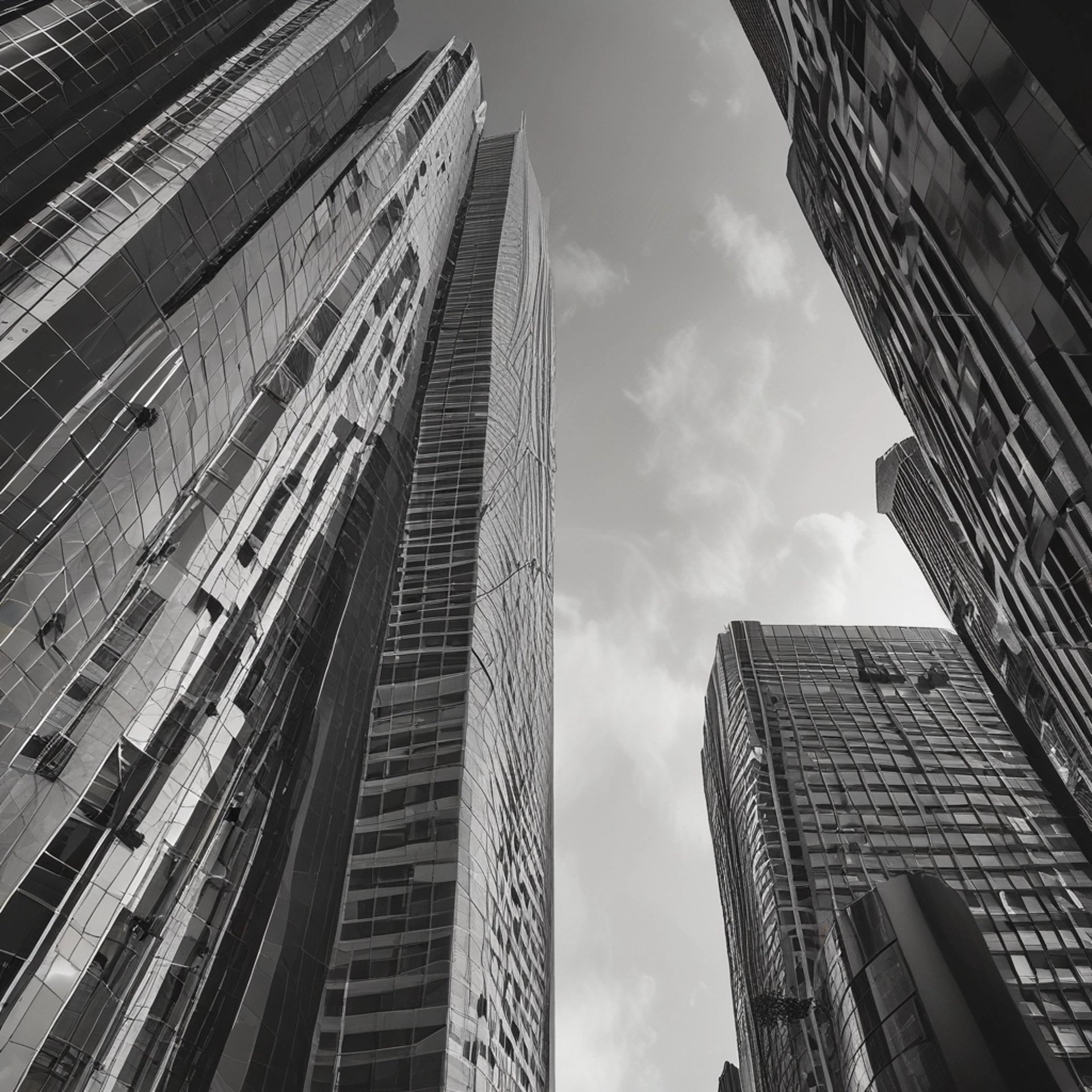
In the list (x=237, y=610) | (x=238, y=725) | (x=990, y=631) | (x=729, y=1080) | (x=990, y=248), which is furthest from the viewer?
(x=729, y=1080)

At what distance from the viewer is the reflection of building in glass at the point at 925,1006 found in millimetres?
21500

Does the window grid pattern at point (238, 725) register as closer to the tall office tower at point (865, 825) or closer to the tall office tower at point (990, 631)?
the tall office tower at point (990, 631)

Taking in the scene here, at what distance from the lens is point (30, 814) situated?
16.4 meters

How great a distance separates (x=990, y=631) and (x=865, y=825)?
17412mm

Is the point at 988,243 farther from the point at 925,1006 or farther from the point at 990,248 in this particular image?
the point at 925,1006

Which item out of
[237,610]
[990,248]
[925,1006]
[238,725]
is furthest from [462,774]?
[990,248]

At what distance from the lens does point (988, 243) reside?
1717 centimetres

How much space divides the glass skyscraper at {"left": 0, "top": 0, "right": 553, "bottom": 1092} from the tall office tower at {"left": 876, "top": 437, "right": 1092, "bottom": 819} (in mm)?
24247

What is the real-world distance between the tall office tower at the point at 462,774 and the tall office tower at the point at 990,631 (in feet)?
77.5

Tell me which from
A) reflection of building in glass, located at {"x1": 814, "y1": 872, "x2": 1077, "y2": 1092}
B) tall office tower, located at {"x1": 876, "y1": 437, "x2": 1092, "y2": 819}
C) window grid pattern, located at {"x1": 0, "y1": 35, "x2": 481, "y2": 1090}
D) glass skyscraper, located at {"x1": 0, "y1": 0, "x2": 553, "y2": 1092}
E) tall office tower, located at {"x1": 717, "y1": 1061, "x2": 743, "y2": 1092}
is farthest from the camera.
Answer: tall office tower, located at {"x1": 717, "y1": 1061, "x2": 743, "y2": 1092}

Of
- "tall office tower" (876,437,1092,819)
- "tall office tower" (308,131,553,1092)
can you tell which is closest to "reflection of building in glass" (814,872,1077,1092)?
"tall office tower" (876,437,1092,819)

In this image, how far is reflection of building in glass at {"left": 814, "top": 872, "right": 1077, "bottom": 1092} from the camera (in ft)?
70.5

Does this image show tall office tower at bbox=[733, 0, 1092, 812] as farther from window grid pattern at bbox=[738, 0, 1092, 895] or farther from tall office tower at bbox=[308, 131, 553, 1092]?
tall office tower at bbox=[308, 131, 553, 1092]

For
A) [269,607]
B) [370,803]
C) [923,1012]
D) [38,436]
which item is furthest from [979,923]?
[38,436]
